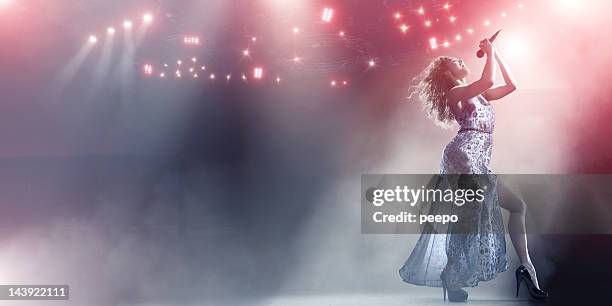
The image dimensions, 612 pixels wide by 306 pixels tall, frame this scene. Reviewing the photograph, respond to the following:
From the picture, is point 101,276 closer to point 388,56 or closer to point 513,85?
point 388,56

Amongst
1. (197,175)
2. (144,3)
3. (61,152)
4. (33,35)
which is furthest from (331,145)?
(33,35)

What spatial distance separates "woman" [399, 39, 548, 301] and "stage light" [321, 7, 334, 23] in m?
1.29

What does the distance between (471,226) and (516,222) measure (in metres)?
0.47

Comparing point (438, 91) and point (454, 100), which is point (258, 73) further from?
point (454, 100)

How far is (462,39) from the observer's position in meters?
4.75

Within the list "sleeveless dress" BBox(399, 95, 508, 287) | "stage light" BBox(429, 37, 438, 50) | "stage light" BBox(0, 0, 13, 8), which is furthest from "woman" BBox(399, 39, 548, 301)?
"stage light" BBox(0, 0, 13, 8)

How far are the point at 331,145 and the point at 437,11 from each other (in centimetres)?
161

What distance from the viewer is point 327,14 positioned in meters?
4.86

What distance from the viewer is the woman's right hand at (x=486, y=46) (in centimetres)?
426

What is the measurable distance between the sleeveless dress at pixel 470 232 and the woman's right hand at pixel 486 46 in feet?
2.01

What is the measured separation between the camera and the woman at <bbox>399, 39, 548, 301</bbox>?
12.1 feet

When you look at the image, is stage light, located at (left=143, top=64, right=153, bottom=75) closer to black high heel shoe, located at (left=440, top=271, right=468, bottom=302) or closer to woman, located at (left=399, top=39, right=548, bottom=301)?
woman, located at (left=399, top=39, right=548, bottom=301)

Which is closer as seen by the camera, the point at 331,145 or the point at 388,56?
the point at 388,56

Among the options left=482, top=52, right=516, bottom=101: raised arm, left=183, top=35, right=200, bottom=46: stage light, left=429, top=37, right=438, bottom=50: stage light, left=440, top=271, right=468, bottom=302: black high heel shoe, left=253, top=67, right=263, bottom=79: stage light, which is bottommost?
left=440, top=271, right=468, bottom=302: black high heel shoe
